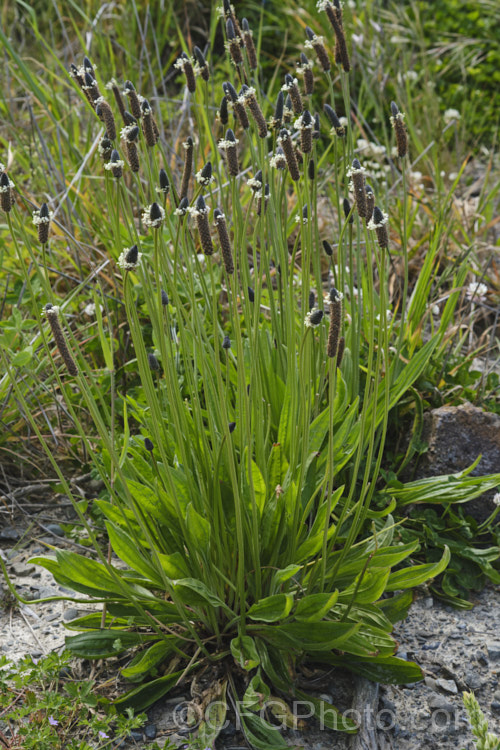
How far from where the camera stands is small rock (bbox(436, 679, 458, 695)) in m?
1.75

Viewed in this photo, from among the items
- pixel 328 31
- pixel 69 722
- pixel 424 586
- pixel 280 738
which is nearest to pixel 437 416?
pixel 424 586

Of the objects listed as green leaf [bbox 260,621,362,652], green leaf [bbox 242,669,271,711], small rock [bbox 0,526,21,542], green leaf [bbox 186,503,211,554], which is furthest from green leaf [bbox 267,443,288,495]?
small rock [bbox 0,526,21,542]

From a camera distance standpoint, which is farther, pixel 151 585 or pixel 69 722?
pixel 151 585

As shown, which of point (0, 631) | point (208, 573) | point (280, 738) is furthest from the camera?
point (0, 631)

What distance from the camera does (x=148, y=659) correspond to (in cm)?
165

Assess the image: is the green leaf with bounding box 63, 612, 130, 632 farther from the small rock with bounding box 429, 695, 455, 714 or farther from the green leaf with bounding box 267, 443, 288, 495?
the small rock with bounding box 429, 695, 455, 714

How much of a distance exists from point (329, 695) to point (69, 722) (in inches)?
23.7

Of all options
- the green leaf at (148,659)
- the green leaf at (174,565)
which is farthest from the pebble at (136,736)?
the green leaf at (174,565)

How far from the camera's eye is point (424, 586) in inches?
81.4

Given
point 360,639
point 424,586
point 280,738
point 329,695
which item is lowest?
point 424,586

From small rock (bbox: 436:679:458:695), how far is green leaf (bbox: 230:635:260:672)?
19.9 inches

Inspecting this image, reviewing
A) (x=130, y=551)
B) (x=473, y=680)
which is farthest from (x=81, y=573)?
(x=473, y=680)

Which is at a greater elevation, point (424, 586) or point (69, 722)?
point (69, 722)

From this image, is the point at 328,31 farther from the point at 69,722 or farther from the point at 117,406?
the point at 69,722
